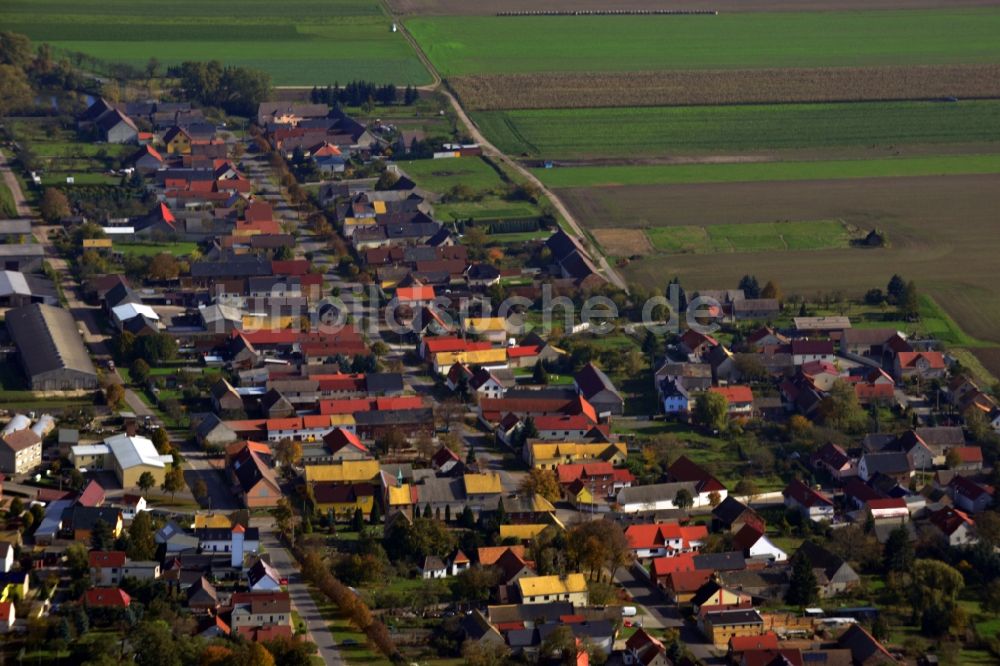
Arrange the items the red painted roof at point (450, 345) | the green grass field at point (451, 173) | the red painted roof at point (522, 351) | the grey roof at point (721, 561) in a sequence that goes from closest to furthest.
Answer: the grey roof at point (721, 561), the red painted roof at point (450, 345), the red painted roof at point (522, 351), the green grass field at point (451, 173)

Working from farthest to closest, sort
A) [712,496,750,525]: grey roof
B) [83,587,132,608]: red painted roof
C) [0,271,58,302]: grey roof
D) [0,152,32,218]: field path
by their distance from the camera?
[0,152,32,218]: field path
[0,271,58,302]: grey roof
[712,496,750,525]: grey roof
[83,587,132,608]: red painted roof

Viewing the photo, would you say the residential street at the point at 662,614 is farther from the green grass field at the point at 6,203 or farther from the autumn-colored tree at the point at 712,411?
the green grass field at the point at 6,203

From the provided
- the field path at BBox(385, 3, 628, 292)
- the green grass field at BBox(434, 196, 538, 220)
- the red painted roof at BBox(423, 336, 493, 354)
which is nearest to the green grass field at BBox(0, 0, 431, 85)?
the field path at BBox(385, 3, 628, 292)

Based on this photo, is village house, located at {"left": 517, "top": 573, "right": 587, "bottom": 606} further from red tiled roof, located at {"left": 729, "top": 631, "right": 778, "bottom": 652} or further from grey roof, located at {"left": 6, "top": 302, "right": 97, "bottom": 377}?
grey roof, located at {"left": 6, "top": 302, "right": 97, "bottom": 377}

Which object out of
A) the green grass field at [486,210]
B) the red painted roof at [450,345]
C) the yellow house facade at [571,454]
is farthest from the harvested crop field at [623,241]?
the yellow house facade at [571,454]

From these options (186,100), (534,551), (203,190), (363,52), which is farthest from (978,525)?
(363,52)

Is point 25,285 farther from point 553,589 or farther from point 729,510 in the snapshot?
point 553,589
